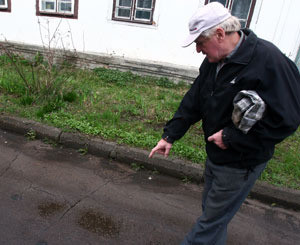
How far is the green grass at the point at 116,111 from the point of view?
373 cm

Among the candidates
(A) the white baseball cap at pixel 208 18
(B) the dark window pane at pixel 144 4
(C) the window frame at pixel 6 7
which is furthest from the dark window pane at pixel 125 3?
(A) the white baseball cap at pixel 208 18

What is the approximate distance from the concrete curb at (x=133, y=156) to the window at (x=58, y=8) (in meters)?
4.30

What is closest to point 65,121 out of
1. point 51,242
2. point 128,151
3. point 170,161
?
point 128,151

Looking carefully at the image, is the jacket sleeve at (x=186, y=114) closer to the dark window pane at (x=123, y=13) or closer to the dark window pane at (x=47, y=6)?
the dark window pane at (x=123, y=13)

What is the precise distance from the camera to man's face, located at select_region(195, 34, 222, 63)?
1516 millimetres

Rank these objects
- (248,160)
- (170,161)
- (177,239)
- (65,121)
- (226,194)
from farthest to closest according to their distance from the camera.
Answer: (65,121) → (170,161) → (177,239) → (226,194) → (248,160)

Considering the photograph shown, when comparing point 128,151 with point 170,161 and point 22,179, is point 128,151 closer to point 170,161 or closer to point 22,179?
point 170,161

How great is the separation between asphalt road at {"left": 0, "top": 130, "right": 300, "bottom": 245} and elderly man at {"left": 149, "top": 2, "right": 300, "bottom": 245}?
0.97 m

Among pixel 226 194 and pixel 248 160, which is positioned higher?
pixel 248 160

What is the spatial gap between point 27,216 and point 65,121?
6.52 ft

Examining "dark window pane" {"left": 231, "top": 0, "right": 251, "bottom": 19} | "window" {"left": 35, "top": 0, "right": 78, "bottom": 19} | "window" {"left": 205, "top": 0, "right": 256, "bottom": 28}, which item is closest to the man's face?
"window" {"left": 205, "top": 0, "right": 256, "bottom": 28}

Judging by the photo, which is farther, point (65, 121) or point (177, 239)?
point (65, 121)

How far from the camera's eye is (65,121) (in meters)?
4.24

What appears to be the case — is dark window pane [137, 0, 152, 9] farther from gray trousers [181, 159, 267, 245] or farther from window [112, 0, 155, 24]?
gray trousers [181, 159, 267, 245]
